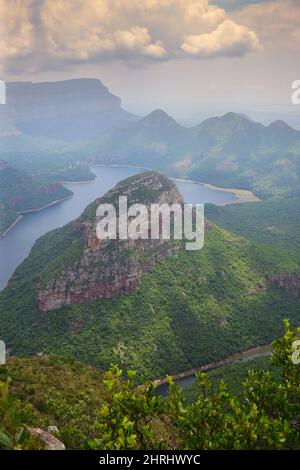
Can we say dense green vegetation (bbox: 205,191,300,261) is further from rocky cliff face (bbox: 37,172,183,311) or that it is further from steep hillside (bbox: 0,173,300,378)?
rocky cliff face (bbox: 37,172,183,311)

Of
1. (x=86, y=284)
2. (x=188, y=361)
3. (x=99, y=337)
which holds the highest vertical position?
(x=86, y=284)

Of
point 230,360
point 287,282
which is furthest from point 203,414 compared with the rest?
point 287,282

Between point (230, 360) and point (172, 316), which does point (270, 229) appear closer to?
point (172, 316)

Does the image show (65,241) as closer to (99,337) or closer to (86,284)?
(86,284)

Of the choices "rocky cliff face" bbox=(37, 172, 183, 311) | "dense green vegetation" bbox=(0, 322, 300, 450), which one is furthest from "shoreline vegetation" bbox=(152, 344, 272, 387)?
"dense green vegetation" bbox=(0, 322, 300, 450)

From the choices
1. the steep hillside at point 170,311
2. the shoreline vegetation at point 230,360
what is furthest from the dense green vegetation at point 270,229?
the shoreline vegetation at point 230,360

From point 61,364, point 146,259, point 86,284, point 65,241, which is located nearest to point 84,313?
point 86,284

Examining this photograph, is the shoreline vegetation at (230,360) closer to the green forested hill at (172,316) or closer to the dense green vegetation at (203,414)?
the green forested hill at (172,316)
